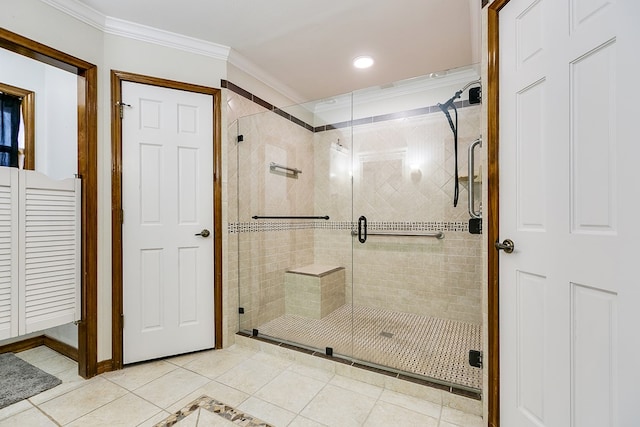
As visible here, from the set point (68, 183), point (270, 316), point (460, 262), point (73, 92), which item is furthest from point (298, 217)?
point (73, 92)

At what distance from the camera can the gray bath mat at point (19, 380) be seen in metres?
1.72

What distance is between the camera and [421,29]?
217 centimetres

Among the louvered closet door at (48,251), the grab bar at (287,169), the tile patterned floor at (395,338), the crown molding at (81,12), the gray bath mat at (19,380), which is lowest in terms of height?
the gray bath mat at (19,380)

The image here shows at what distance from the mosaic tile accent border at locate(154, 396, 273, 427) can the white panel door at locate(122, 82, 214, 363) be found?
70 cm

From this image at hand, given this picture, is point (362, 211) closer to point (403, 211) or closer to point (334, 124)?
point (403, 211)

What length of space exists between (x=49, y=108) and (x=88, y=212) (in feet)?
3.54

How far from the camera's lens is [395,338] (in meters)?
2.38

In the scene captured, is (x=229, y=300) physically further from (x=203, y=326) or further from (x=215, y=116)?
(x=215, y=116)

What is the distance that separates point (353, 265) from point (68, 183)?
7.84ft

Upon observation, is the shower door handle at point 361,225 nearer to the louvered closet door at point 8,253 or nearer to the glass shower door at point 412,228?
the glass shower door at point 412,228

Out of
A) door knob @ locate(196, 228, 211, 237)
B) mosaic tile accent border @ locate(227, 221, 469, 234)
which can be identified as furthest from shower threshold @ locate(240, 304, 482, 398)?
door knob @ locate(196, 228, 211, 237)

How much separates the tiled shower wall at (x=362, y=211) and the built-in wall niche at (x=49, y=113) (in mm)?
1128

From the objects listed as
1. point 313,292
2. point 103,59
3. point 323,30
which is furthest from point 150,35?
point 313,292
